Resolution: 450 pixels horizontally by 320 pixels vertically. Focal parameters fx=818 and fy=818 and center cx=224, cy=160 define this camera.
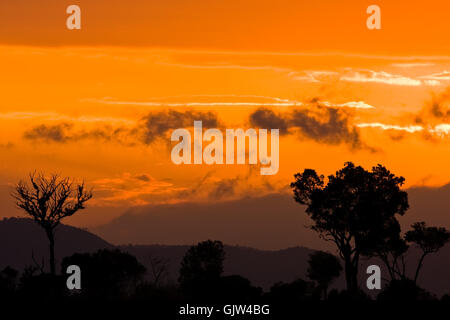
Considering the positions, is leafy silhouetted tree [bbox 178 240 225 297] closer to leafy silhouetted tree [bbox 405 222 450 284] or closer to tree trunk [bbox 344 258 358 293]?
tree trunk [bbox 344 258 358 293]

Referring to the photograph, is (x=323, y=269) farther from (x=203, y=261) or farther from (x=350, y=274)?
(x=350, y=274)

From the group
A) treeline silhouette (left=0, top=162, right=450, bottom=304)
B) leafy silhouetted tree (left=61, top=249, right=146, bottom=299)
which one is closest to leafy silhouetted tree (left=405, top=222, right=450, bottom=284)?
treeline silhouette (left=0, top=162, right=450, bottom=304)

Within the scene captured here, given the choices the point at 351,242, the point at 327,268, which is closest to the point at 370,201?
the point at 351,242

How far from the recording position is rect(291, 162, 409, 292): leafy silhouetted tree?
317 feet

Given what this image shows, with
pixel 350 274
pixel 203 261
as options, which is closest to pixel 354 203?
pixel 350 274

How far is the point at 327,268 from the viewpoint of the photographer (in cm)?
11800

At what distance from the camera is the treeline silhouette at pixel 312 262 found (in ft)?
238

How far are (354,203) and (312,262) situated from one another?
79.0 feet

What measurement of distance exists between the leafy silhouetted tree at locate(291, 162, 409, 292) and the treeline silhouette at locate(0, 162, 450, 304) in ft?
0.39

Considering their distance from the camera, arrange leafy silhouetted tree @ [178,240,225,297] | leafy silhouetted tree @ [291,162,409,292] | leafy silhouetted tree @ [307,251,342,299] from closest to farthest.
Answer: leafy silhouetted tree @ [291,162,409,292] → leafy silhouetted tree @ [307,251,342,299] → leafy silhouetted tree @ [178,240,225,297]

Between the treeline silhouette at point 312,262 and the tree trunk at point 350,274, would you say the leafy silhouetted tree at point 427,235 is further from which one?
the tree trunk at point 350,274

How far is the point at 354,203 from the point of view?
9800cm
